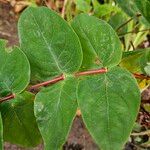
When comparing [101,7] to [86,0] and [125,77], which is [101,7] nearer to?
[86,0]

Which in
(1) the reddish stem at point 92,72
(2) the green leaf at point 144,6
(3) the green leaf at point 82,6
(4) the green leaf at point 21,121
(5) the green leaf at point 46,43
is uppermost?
(2) the green leaf at point 144,6

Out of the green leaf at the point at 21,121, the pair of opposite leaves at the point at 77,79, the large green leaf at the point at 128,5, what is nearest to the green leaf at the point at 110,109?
the pair of opposite leaves at the point at 77,79

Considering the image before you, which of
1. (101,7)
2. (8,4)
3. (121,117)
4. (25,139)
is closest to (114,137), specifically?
(121,117)

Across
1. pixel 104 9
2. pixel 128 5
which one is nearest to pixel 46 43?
pixel 128 5

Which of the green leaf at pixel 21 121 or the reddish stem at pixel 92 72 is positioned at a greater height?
the reddish stem at pixel 92 72

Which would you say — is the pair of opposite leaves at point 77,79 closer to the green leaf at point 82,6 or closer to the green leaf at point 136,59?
the green leaf at point 136,59

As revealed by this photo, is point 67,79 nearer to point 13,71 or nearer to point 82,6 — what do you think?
point 13,71
